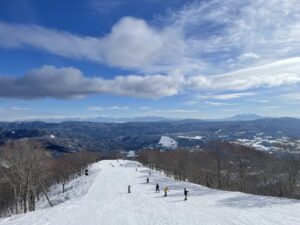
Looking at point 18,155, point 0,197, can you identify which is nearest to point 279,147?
point 18,155

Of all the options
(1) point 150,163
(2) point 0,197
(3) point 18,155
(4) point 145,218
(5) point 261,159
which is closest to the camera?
(4) point 145,218

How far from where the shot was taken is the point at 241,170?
7875 cm

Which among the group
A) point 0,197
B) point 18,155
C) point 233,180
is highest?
point 18,155

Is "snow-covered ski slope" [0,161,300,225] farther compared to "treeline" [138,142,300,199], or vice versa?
"treeline" [138,142,300,199]

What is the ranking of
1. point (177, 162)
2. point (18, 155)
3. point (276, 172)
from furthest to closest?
point (177, 162)
point (276, 172)
point (18, 155)

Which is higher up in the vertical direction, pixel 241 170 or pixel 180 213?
pixel 180 213

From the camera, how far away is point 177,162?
114625 millimetres

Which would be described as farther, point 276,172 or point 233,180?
point 233,180

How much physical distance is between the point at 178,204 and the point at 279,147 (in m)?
30.3

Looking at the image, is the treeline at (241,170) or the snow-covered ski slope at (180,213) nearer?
the snow-covered ski slope at (180,213)

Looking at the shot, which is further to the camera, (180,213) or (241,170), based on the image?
(241,170)

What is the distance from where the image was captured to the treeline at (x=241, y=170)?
2798 inches

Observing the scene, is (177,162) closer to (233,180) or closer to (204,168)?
(204,168)

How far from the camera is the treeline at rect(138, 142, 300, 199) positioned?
71.1 meters
